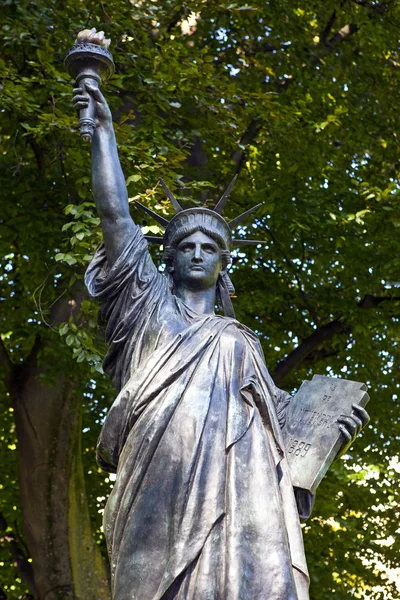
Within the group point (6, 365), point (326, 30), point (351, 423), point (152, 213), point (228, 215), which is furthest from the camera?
point (326, 30)

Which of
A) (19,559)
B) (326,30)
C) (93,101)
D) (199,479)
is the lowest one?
(199,479)

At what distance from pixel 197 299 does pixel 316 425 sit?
0.85 meters

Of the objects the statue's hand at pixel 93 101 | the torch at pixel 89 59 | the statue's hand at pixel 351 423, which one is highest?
the torch at pixel 89 59

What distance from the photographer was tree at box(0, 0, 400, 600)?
456 inches

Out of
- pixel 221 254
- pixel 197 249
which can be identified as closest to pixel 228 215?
pixel 221 254

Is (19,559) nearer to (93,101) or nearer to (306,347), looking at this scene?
(306,347)

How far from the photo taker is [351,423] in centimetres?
548

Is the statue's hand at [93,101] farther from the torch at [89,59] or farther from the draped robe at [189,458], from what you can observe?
the draped robe at [189,458]

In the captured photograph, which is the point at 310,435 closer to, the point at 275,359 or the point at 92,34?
the point at 92,34

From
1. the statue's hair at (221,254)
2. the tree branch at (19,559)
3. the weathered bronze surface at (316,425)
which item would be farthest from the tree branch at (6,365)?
the weathered bronze surface at (316,425)

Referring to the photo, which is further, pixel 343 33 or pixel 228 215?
pixel 343 33

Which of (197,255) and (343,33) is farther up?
(343,33)

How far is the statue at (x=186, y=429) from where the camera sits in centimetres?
471

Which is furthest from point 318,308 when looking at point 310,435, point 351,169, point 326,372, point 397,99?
point 310,435
